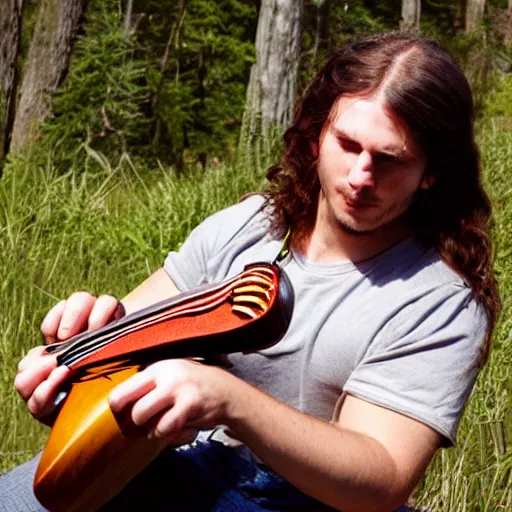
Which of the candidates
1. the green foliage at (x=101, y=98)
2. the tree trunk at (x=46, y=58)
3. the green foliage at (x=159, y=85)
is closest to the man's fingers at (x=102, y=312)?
the green foliage at (x=159, y=85)

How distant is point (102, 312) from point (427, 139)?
0.62 metres

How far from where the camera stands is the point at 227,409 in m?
1.50

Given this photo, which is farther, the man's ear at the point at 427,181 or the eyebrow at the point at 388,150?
the man's ear at the point at 427,181

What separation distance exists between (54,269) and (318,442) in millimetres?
2677

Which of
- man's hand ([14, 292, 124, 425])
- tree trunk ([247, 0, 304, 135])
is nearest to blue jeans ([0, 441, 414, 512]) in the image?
man's hand ([14, 292, 124, 425])

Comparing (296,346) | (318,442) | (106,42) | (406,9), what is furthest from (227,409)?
(406,9)

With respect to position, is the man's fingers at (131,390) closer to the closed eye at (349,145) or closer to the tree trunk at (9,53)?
the closed eye at (349,145)

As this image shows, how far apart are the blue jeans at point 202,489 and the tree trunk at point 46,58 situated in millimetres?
5363

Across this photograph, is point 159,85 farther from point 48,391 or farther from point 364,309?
point 48,391

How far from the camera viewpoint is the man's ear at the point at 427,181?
6.54 ft

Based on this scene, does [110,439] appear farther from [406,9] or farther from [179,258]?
[406,9]

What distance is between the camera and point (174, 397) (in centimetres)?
143

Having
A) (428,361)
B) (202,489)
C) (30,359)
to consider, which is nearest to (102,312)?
(30,359)

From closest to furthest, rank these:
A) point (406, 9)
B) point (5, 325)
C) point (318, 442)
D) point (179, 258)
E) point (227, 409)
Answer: point (227, 409) < point (318, 442) < point (179, 258) < point (5, 325) < point (406, 9)
